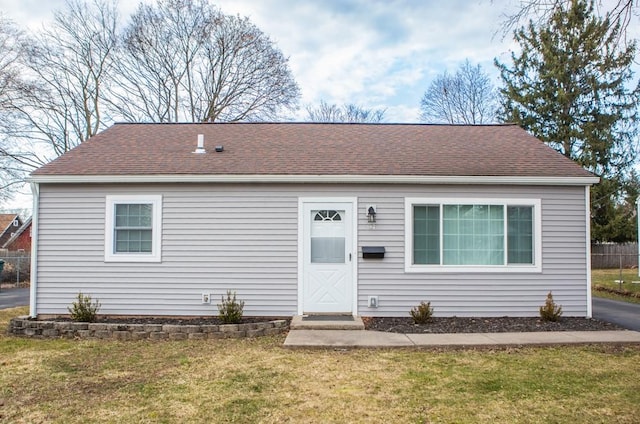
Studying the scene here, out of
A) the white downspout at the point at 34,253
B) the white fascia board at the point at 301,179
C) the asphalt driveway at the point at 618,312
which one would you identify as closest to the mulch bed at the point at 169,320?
the white downspout at the point at 34,253

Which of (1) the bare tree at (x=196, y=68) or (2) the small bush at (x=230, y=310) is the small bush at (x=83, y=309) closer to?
(2) the small bush at (x=230, y=310)

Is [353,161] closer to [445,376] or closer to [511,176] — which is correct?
[511,176]

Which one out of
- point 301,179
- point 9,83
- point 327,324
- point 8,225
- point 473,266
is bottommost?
point 327,324

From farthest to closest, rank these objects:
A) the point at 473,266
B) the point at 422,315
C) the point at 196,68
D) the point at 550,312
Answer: the point at 196,68
the point at 473,266
the point at 550,312
the point at 422,315

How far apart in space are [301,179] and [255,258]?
1.67 metres

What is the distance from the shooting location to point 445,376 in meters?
5.04

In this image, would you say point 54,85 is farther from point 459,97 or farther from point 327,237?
point 459,97

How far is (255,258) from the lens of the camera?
27.2 ft

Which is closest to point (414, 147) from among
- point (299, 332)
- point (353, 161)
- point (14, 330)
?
point (353, 161)

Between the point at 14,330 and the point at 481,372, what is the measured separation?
728 cm

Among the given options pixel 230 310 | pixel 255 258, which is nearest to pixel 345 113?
pixel 255 258

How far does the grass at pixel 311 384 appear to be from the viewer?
398 cm

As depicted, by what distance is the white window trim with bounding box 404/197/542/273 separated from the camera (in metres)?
8.24

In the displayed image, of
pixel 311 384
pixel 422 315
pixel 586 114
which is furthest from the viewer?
pixel 586 114
